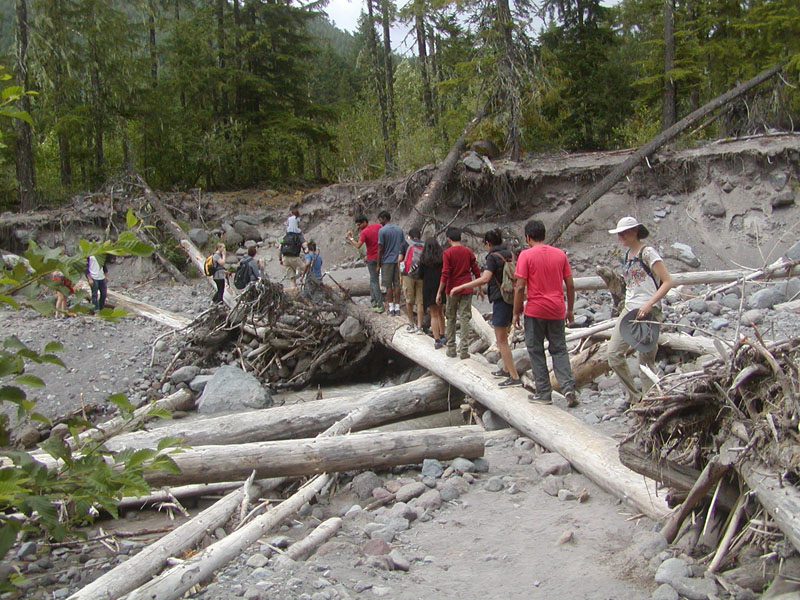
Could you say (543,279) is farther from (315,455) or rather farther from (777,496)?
(777,496)

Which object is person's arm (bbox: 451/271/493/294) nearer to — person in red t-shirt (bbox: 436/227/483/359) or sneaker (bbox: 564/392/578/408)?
person in red t-shirt (bbox: 436/227/483/359)

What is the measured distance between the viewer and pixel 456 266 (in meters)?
8.05

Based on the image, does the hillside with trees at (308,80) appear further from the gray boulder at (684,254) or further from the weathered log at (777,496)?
the weathered log at (777,496)

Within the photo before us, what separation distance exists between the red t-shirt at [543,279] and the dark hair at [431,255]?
234 cm

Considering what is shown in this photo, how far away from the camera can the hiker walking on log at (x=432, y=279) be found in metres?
8.76

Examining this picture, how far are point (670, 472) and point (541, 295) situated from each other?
2629mm

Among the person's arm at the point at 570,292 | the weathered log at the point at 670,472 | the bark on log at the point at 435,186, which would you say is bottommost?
the weathered log at the point at 670,472

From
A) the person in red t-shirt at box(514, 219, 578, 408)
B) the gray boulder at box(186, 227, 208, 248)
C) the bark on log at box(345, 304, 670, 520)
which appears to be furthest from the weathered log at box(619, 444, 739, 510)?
the gray boulder at box(186, 227, 208, 248)

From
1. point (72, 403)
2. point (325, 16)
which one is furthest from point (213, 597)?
point (325, 16)

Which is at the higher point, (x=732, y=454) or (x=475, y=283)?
(x=475, y=283)

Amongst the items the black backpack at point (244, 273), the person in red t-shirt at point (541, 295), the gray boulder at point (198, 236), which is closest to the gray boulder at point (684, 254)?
the black backpack at point (244, 273)

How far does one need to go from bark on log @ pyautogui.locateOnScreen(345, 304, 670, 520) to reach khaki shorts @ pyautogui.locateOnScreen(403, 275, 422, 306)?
489 mm

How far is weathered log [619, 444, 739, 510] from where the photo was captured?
380 cm

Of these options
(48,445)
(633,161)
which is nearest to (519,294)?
(48,445)
